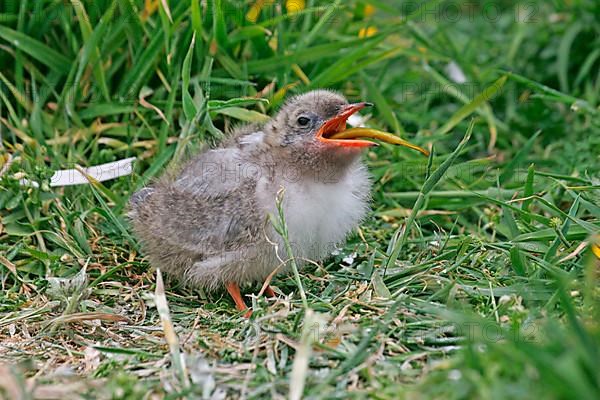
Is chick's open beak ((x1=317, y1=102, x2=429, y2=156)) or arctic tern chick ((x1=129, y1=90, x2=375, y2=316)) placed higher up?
chick's open beak ((x1=317, y1=102, x2=429, y2=156))

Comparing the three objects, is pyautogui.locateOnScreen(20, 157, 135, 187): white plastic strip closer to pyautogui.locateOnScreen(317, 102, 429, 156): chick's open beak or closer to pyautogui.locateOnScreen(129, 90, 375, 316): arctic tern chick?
pyautogui.locateOnScreen(129, 90, 375, 316): arctic tern chick

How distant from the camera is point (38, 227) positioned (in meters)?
3.60

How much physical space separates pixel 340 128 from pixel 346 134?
0.11 ft

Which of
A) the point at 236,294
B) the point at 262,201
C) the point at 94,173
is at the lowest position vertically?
the point at 236,294

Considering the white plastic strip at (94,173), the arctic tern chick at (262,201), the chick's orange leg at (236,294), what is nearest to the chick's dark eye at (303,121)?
the arctic tern chick at (262,201)

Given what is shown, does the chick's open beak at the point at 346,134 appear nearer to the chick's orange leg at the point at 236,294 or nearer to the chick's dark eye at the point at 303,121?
the chick's dark eye at the point at 303,121

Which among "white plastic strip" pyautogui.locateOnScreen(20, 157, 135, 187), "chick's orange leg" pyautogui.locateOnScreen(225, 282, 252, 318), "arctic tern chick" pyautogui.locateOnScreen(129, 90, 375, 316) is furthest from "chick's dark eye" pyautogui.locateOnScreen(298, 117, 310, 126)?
"white plastic strip" pyautogui.locateOnScreen(20, 157, 135, 187)

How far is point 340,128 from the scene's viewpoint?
3322mm

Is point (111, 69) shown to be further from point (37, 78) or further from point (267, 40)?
point (267, 40)

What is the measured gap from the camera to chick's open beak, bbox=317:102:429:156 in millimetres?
3088

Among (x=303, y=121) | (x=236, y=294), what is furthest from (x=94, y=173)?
(x=303, y=121)

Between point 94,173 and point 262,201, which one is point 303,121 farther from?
point 94,173

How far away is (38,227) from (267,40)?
1482 millimetres

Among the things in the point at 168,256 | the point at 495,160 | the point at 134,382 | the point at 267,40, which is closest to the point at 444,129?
the point at 495,160
